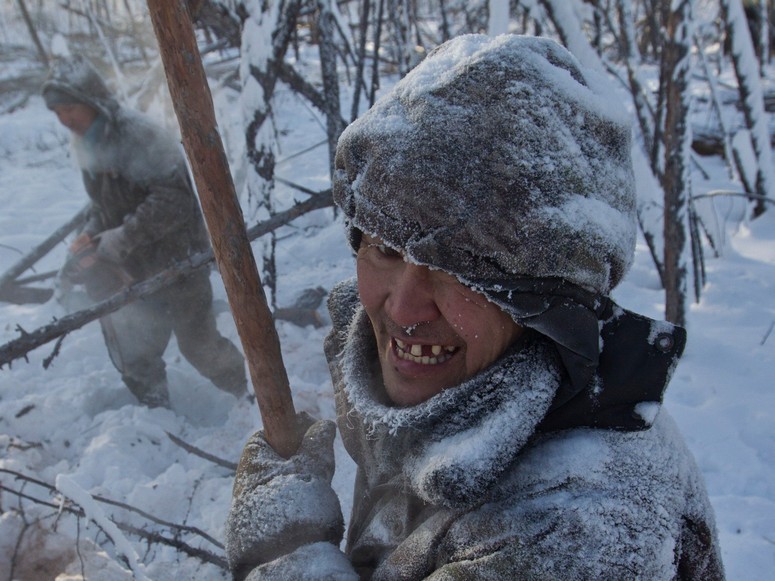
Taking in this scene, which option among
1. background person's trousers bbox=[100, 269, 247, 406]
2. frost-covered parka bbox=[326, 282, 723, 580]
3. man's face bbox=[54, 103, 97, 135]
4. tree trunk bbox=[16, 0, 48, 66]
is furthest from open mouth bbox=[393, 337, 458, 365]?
tree trunk bbox=[16, 0, 48, 66]

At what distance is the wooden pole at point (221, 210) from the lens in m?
1.15

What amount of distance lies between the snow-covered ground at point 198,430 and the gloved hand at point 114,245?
0.91 m

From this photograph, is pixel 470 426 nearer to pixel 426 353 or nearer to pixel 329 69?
pixel 426 353

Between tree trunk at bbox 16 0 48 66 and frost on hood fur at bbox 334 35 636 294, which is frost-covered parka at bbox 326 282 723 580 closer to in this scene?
frost on hood fur at bbox 334 35 636 294

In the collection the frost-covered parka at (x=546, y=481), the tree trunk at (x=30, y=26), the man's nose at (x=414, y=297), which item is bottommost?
the frost-covered parka at (x=546, y=481)

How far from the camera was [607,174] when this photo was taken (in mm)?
986

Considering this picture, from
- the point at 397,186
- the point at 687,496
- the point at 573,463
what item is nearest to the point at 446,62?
the point at 397,186

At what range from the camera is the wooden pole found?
45.4 inches

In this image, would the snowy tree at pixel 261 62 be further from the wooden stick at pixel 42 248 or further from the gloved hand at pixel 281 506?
the gloved hand at pixel 281 506

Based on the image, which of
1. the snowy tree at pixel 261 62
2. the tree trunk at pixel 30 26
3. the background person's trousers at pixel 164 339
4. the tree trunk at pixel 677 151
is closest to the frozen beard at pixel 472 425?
the background person's trousers at pixel 164 339

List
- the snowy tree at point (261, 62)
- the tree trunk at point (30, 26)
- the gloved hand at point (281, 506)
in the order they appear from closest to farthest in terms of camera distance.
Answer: the gloved hand at point (281, 506) < the snowy tree at point (261, 62) < the tree trunk at point (30, 26)

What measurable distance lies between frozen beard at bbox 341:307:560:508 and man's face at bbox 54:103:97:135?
9.94ft

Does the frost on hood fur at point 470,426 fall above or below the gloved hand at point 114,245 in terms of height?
above

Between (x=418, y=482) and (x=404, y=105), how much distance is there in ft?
2.34
